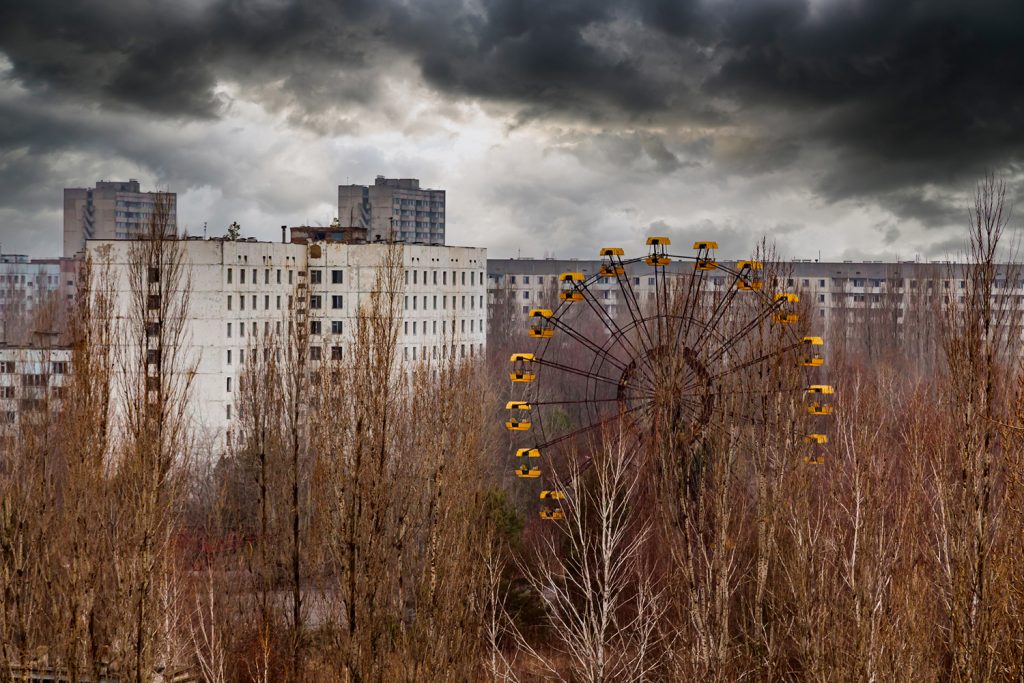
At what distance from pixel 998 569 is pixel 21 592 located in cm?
1094

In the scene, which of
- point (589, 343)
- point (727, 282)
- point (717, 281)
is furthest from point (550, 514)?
point (717, 281)

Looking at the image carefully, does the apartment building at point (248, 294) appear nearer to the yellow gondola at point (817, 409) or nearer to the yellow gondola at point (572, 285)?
the yellow gondola at point (572, 285)

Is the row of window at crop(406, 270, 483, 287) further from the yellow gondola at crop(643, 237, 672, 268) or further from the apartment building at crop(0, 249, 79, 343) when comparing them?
the apartment building at crop(0, 249, 79, 343)

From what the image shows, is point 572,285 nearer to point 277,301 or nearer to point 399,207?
point 277,301

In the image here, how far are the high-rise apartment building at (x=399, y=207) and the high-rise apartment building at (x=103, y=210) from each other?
23.9 meters

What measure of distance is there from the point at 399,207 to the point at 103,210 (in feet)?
105

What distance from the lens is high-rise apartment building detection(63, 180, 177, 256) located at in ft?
349

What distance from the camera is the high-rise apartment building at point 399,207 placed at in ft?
305

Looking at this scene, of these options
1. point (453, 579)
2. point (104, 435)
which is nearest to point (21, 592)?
point (104, 435)

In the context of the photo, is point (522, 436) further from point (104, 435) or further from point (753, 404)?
point (104, 435)

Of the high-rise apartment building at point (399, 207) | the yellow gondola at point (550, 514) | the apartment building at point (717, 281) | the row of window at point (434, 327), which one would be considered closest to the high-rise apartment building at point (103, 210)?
the high-rise apartment building at point (399, 207)

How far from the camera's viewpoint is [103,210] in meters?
107

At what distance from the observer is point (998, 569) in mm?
10680

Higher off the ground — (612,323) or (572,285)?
(572,285)
